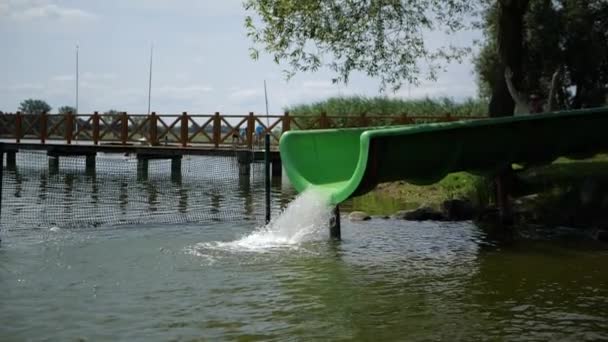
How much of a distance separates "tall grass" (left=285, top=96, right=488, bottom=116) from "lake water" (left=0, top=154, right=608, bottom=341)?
18931 millimetres

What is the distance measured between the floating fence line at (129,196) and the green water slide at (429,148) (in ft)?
5.87

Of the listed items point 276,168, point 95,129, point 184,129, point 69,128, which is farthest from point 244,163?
point 69,128

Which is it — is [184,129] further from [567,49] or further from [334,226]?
[334,226]

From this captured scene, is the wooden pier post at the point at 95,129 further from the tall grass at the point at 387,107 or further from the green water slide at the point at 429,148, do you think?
the green water slide at the point at 429,148

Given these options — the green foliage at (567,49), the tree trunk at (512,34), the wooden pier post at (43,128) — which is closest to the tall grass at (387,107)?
the green foliage at (567,49)

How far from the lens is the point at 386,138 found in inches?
343

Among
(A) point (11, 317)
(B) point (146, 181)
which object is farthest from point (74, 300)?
(B) point (146, 181)

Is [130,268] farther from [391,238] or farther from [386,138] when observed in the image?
[391,238]

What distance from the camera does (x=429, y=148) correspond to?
9.45m

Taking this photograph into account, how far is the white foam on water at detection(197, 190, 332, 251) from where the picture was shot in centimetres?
941

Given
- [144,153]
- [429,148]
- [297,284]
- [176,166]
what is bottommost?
[297,284]

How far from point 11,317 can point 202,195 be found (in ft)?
36.0

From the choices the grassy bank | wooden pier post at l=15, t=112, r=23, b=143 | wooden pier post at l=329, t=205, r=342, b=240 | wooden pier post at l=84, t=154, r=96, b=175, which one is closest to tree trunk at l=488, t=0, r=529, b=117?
the grassy bank

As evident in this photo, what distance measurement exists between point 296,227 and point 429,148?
209 centimetres
